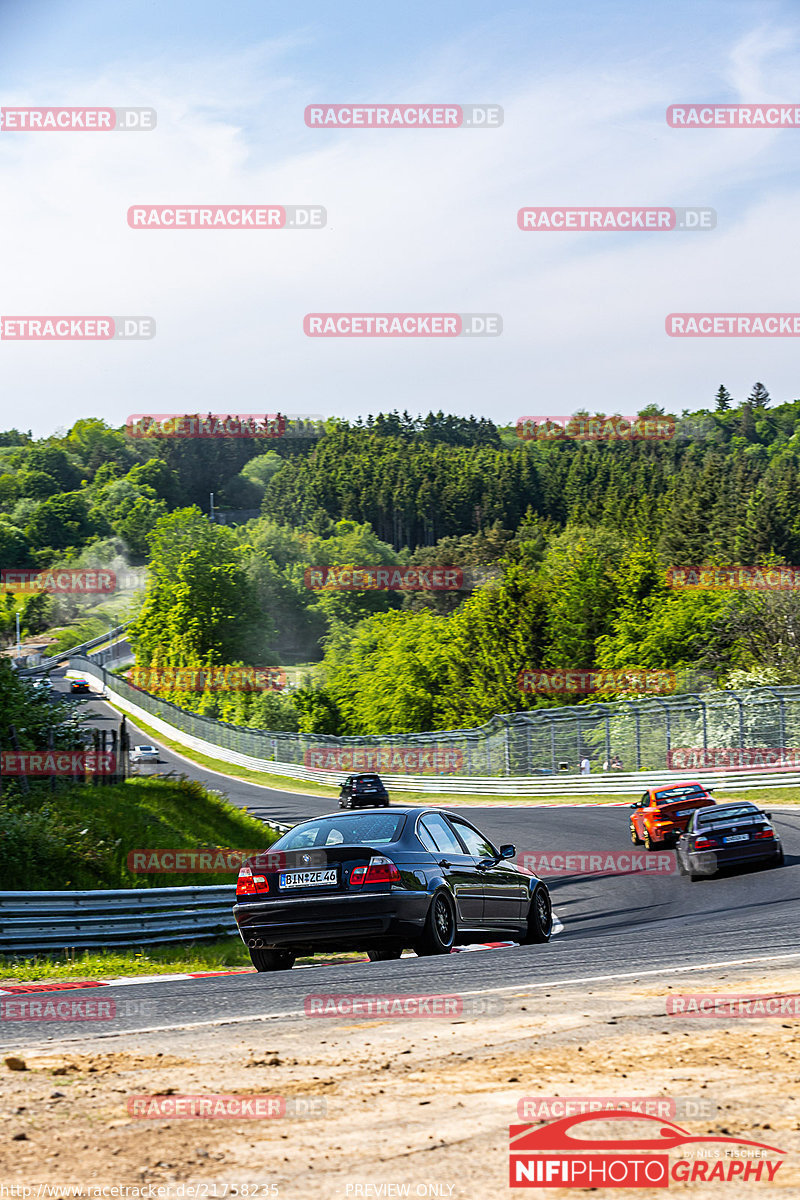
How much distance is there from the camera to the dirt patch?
4168 mm

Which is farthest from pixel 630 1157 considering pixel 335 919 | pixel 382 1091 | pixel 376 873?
pixel 335 919

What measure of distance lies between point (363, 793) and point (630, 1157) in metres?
38.5

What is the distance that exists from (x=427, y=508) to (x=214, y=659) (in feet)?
232

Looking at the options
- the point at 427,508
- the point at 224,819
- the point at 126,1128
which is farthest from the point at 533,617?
the point at 427,508

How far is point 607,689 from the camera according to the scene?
7050 cm

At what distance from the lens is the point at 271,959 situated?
35.3ft

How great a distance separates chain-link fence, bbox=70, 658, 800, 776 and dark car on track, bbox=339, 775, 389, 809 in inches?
269

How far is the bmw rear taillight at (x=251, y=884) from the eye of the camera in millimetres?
10336

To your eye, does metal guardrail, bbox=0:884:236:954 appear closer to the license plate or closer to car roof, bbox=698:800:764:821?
the license plate

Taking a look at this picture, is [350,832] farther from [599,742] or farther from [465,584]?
[465,584]

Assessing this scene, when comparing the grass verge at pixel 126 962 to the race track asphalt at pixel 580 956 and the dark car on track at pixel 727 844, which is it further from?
the dark car on track at pixel 727 844

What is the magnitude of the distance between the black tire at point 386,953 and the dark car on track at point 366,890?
0.01 m

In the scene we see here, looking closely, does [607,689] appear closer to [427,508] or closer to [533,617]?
[533,617]

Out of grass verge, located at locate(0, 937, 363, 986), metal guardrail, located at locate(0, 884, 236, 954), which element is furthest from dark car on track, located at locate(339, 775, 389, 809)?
grass verge, located at locate(0, 937, 363, 986)
